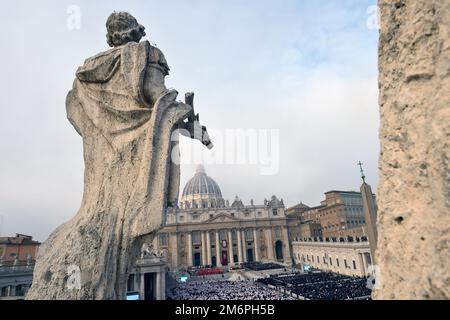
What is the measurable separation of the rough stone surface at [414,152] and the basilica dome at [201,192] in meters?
81.7

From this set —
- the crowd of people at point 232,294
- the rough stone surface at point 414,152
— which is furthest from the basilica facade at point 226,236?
the rough stone surface at point 414,152

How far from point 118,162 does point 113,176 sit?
0.18 metres

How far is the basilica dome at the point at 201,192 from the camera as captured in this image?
85.1 m

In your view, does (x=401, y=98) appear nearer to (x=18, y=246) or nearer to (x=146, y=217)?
(x=146, y=217)

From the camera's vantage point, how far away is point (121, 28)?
4051mm

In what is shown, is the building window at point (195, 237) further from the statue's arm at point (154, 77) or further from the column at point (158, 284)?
the statue's arm at point (154, 77)

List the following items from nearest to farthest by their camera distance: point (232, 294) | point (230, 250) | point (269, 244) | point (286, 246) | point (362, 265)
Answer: point (232, 294) → point (362, 265) → point (230, 250) → point (286, 246) → point (269, 244)

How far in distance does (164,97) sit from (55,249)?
2130 millimetres

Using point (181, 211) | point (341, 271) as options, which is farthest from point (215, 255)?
point (341, 271)

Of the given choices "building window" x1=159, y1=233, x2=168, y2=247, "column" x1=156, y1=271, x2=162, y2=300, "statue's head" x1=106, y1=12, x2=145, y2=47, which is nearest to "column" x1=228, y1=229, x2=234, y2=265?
"building window" x1=159, y1=233, x2=168, y2=247

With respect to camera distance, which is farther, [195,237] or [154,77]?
[195,237]

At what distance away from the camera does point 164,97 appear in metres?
3.56

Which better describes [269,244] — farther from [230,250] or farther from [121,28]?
[121,28]

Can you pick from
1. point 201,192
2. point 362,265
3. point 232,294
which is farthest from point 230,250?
point 232,294
